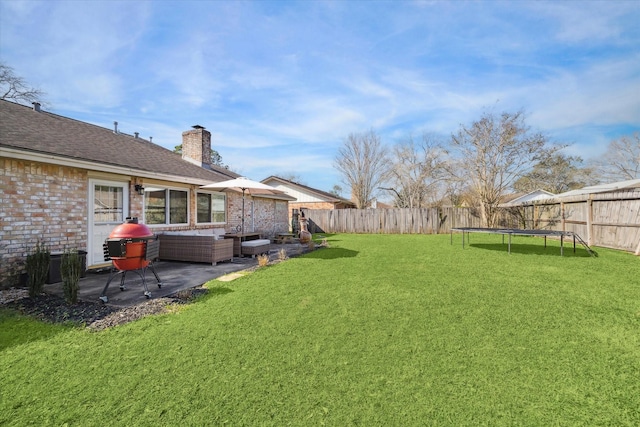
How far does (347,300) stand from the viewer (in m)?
4.43

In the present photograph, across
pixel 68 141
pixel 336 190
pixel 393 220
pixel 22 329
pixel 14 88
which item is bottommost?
pixel 22 329

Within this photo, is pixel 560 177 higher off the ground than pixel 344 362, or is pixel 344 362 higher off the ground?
pixel 560 177

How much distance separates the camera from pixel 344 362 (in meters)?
2.66

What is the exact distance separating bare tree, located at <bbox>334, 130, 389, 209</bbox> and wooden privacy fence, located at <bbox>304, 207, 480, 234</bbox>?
1171 centimetres

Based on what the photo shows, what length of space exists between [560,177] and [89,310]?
3546 centimetres

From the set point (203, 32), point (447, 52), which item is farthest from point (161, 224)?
point (447, 52)

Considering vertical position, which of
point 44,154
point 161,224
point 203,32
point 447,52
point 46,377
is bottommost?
point 46,377

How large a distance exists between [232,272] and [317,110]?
11.3 meters

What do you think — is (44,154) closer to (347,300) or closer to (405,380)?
(347,300)

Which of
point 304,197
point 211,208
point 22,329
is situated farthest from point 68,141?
point 304,197

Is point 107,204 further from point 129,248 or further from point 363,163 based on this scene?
point 363,163

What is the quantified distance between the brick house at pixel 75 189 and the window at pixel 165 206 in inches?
1.2

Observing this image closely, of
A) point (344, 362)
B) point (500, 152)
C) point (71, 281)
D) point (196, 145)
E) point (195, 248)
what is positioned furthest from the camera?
point (500, 152)

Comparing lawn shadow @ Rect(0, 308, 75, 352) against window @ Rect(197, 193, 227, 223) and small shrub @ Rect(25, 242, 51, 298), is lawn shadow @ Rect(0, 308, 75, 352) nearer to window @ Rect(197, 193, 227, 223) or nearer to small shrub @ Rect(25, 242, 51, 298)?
small shrub @ Rect(25, 242, 51, 298)
